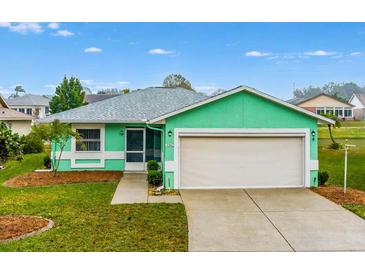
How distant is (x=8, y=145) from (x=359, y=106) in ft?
156

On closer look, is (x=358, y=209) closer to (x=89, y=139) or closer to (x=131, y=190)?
(x=131, y=190)

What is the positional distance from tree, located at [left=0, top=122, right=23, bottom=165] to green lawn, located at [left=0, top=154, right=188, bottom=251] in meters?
1.73

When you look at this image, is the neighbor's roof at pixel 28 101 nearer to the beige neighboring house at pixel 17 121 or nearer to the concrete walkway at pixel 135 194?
the beige neighboring house at pixel 17 121

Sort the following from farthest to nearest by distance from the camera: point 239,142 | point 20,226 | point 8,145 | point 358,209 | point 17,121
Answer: point 17,121
point 239,142
point 358,209
point 20,226
point 8,145

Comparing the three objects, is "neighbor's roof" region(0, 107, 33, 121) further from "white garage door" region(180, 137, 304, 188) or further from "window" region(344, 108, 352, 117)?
"window" region(344, 108, 352, 117)

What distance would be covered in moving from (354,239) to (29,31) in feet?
94.1

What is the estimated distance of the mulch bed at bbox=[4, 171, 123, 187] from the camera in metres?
13.5

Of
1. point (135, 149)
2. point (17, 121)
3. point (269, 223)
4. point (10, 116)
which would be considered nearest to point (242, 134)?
point (269, 223)

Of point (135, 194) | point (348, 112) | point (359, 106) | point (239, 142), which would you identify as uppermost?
point (359, 106)

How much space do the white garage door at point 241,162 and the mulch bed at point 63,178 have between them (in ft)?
11.0

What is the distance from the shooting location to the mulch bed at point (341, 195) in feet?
33.8

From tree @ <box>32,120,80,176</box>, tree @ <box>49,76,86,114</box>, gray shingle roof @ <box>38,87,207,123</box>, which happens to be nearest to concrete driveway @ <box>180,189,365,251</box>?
tree @ <box>32,120,80,176</box>

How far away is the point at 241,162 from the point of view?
12508 mm
